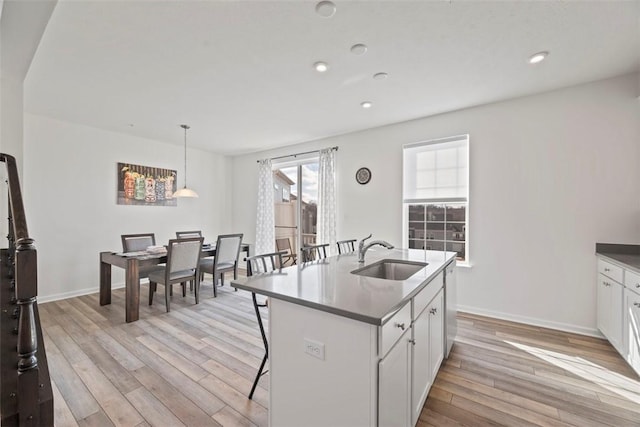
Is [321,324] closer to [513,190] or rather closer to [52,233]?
[513,190]

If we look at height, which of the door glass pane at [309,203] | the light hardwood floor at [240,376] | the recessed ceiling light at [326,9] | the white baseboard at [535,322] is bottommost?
the light hardwood floor at [240,376]

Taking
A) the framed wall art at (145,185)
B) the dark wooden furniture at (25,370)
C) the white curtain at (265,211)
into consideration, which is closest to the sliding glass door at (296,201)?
the white curtain at (265,211)

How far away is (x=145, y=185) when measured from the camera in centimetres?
522

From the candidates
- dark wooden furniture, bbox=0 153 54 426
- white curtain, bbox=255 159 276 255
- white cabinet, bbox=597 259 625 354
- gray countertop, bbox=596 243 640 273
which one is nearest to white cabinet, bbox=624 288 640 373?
white cabinet, bbox=597 259 625 354

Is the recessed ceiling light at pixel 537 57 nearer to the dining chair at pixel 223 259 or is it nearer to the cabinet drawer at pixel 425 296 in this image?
the cabinet drawer at pixel 425 296

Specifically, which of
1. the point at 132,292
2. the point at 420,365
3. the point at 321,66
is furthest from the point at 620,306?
the point at 132,292

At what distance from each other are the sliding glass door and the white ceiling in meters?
1.87

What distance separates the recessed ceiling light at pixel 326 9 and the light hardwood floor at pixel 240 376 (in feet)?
9.16

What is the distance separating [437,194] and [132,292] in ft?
14.0

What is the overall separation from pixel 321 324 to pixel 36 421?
4.01ft

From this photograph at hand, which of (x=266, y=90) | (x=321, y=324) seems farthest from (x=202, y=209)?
(x=321, y=324)

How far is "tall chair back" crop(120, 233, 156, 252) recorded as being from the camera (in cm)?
428

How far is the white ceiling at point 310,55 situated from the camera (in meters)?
1.94

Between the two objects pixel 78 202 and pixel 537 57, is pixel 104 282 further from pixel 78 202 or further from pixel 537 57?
pixel 537 57
